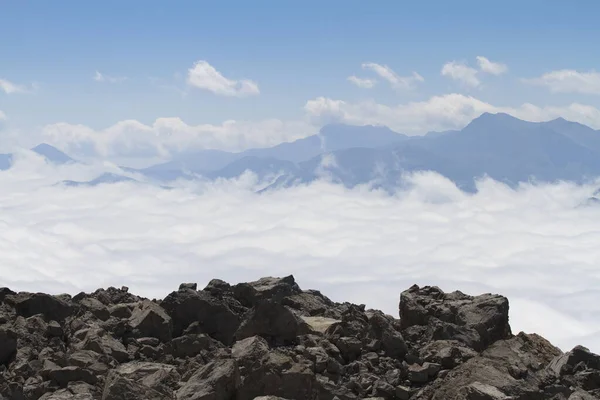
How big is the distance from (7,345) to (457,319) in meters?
13.2

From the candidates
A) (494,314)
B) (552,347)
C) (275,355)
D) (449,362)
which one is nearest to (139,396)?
(275,355)

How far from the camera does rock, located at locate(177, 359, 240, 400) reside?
15.3 meters

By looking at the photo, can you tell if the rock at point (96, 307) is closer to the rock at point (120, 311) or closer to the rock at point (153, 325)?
the rock at point (120, 311)

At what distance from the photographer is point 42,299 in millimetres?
22078

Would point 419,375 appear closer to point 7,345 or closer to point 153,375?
point 153,375

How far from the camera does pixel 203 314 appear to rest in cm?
2108

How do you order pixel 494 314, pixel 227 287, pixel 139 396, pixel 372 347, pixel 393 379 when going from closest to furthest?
pixel 139 396, pixel 393 379, pixel 372 347, pixel 494 314, pixel 227 287

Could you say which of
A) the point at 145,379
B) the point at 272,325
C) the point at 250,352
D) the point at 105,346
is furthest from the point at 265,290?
the point at 145,379

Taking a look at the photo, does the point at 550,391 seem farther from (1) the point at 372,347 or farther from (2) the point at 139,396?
(2) the point at 139,396

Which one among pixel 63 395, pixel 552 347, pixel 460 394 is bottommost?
pixel 63 395

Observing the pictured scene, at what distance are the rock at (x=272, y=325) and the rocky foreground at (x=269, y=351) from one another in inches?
1.2

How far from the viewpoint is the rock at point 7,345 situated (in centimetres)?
1866

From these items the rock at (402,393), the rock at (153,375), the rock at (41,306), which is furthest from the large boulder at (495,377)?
the rock at (41,306)

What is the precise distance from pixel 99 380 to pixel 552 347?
14.2 m
